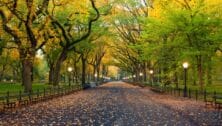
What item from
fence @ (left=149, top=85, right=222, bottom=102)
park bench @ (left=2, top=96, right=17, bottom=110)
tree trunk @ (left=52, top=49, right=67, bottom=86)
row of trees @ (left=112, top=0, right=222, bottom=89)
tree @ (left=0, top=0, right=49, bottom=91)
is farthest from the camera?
tree trunk @ (left=52, top=49, right=67, bottom=86)

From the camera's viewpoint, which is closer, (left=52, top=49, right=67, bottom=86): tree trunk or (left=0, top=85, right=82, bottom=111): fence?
(left=0, top=85, right=82, bottom=111): fence

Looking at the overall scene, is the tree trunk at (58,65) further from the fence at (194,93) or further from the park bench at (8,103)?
the park bench at (8,103)

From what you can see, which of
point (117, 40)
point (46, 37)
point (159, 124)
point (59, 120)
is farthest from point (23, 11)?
point (117, 40)

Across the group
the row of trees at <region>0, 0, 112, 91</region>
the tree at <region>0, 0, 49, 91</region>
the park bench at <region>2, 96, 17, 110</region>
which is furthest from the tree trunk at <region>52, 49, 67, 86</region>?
the park bench at <region>2, 96, 17, 110</region>

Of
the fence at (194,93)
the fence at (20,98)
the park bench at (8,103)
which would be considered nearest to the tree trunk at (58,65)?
the fence at (20,98)

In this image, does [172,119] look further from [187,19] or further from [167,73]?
[167,73]

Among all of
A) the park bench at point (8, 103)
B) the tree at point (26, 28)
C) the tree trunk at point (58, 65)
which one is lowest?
the park bench at point (8, 103)

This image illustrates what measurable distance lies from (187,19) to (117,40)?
66156 millimetres

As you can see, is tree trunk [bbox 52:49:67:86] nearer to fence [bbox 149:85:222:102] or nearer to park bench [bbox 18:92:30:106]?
fence [bbox 149:85:222:102]

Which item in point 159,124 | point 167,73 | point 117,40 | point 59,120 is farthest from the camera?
point 117,40

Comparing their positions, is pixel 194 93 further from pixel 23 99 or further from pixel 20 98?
pixel 20 98

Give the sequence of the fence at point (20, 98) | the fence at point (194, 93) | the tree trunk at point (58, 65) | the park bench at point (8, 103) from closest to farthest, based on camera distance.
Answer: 1. the park bench at point (8, 103)
2. the fence at point (20, 98)
3. the fence at point (194, 93)
4. the tree trunk at point (58, 65)

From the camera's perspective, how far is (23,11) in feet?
157

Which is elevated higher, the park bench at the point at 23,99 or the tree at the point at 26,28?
the tree at the point at 26,28
